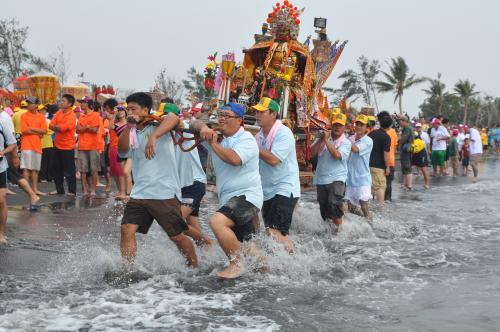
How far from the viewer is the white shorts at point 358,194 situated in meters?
9.82

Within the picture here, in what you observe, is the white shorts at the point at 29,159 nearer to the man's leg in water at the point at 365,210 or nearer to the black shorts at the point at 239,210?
the man's leg in water at the point at 365,210

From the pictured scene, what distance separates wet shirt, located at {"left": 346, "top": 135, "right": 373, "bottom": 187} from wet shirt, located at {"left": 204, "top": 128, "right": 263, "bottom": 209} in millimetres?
3906

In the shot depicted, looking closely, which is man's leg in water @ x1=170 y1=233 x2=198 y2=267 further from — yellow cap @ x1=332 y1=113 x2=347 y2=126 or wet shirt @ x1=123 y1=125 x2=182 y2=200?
yellow cap @ x1=332 y1=113 x2=347 y2=126

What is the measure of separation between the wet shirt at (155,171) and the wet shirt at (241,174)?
0.42 m

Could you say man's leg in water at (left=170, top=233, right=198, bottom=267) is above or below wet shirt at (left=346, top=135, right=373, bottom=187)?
below

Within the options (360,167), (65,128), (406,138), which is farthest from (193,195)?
(406,138)

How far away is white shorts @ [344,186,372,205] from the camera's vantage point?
9.82 meters

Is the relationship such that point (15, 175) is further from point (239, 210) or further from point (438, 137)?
point (438, 137)

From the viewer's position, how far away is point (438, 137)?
68.1 ft

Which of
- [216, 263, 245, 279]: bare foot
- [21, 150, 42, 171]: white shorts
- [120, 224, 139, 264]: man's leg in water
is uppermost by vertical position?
[21, 150, 42, 171]: white shorts

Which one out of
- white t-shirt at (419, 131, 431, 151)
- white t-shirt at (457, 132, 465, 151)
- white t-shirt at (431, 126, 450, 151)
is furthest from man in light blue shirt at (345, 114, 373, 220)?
white t-shirt at (457, 132, 465, 151)

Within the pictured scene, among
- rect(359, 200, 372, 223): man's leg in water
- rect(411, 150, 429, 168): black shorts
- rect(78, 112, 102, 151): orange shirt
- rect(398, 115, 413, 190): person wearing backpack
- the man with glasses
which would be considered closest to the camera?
rect(359, 200, 372, 223): man's leg in water

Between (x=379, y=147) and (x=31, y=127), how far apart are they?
238 inches

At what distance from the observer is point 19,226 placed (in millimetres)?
8773
